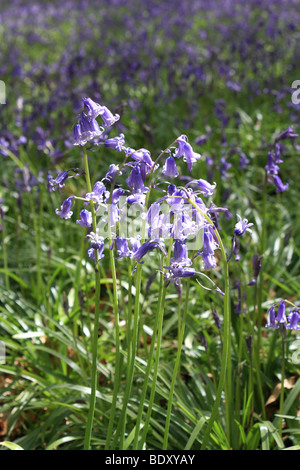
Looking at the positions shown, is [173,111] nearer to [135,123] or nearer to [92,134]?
[135,123]

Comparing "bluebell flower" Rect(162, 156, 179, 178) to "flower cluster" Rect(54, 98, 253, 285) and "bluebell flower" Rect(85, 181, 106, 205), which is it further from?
"bluebell flower" Rect(85, 181, 106, 205)

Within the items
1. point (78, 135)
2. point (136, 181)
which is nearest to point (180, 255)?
point (136, 181)

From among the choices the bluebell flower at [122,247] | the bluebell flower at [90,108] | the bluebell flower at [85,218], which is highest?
the bluebell flower at [90,108]

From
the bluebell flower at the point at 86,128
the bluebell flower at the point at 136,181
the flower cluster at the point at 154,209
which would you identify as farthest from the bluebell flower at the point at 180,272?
the bluebell flower at the point at 86,128

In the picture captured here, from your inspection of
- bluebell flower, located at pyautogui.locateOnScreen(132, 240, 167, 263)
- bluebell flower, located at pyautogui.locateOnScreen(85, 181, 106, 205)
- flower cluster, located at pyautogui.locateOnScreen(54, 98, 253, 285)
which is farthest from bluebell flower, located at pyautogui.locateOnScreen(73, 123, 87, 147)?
bluebell flower, located at pyautogui.locateOnScreen(132, 240, 167, 263)

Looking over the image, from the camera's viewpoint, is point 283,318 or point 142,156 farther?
point 283,318

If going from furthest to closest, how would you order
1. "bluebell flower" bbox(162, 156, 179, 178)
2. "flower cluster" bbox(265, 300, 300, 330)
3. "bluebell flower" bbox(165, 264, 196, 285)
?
"flower cluster" bbox(265, 300, 300, 330) → "bluebell flower" bbox(162, 156, 179, 178) → "bluebell flower" bbox(165, 264, 196, 285)

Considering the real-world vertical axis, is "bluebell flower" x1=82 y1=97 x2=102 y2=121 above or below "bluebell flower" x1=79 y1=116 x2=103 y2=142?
above

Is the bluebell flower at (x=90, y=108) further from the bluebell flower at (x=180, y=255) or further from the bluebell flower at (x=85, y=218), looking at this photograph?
the bluebell flower at (x=180, y=255)

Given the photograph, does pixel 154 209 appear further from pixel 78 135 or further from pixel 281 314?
pixel 281 314

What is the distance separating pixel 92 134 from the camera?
5.46 ft

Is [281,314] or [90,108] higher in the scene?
[90,108]

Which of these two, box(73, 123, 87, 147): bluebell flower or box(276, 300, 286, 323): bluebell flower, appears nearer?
box(73, 123, 87, 147): bluebell flower

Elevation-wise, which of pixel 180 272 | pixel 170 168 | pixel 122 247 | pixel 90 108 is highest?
pixel 90 108
